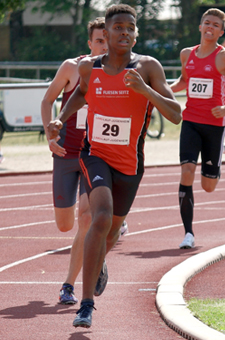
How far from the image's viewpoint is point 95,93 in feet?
16.7

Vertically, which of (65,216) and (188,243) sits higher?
(65,216)

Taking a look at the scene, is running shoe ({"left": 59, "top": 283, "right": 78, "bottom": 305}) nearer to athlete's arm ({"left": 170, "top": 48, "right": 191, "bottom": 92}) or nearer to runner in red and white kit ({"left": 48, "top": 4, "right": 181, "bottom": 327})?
runner in red and white kit ({"left": 48, "top": 4, "right": 181, "bottom": 327})

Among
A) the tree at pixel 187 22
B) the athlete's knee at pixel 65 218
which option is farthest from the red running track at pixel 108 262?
the tree at pixel 187 22

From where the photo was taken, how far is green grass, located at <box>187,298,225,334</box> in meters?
4.60

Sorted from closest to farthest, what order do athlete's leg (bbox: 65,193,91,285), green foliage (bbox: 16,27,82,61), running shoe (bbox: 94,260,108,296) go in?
running shoe (bbox: 94,260,108,296), athlete's leg (bbox: 65,193,91,285), green foliage (bbox: 16,27,82,61)

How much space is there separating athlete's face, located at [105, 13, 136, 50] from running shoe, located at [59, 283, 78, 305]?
1834 millimetres

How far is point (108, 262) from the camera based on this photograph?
7.04 meters

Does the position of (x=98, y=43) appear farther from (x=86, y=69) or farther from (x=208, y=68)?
(x=208, y=68)

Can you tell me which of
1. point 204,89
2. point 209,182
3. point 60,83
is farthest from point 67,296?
point 204,89

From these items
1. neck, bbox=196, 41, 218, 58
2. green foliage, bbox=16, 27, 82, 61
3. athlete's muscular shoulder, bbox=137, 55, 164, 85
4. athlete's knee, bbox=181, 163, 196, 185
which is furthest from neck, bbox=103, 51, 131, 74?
green foliage, bbox=16, 27, 82, 61

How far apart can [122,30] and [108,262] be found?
272 cm

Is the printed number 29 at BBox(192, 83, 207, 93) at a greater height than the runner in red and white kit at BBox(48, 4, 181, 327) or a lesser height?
lesser

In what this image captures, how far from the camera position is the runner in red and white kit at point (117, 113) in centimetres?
500

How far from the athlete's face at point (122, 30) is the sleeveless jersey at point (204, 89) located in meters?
3.13
